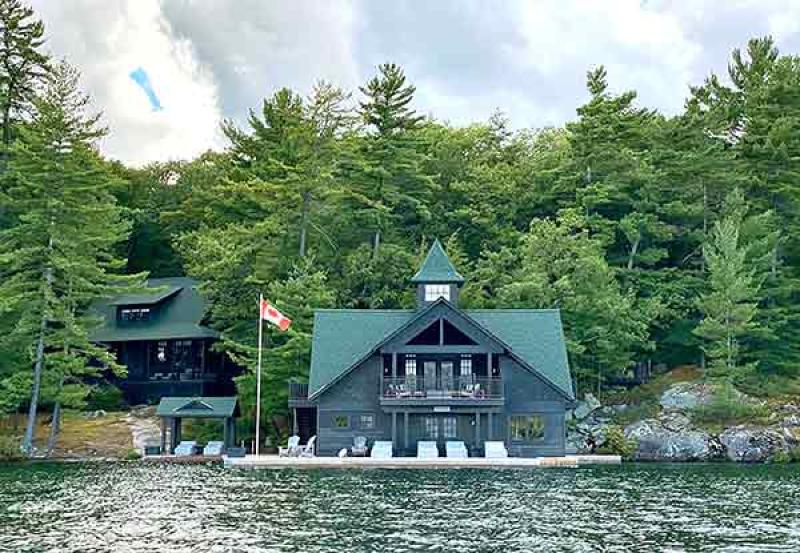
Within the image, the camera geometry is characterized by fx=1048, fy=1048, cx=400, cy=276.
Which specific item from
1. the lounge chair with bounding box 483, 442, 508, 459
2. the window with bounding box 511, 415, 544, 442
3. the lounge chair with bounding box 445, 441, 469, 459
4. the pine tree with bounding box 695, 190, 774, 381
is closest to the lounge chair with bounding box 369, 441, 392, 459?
the lounge chair with bounding box 445, 441, 469, 459

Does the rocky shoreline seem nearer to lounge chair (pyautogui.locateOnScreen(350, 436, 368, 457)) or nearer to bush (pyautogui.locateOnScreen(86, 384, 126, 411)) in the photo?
lounge chair (pyautogui.locateOnScreen(350, 436, 368, 457))

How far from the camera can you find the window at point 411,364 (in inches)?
1758

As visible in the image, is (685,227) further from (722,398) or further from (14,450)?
(14,450)

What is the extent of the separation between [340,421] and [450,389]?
4761mm

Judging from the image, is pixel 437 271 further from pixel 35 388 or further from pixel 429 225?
pixel 35 388

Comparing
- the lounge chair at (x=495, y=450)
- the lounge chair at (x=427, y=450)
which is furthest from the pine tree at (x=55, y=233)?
the lounge chair at (x=495, y=450)

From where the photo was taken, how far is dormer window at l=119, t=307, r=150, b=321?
58938mm

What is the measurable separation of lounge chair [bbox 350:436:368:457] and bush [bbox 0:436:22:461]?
46.5ft

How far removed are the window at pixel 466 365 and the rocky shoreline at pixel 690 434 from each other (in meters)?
5.53

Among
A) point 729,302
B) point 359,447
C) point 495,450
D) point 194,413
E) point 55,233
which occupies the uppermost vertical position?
point 55,233

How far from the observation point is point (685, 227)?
5541 cm

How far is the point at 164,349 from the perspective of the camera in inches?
2258

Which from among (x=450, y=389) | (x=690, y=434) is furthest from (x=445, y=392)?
(x=690, y=434)

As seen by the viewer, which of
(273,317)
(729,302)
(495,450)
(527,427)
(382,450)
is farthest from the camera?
(729,302)
